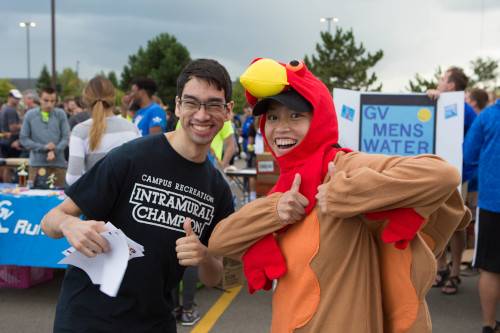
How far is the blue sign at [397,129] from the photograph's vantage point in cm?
531

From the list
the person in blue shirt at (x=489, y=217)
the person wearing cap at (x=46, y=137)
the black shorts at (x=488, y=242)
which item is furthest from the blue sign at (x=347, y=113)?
the person wearing cap at (x=46, y=137)

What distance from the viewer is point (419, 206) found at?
5.49 feet

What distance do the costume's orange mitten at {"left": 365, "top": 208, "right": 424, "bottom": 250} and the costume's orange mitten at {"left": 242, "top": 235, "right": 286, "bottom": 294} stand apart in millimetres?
374

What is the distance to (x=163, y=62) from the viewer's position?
159ft

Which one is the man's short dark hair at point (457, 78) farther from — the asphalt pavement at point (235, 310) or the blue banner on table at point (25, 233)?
the blue banner on table at point (25, 233)

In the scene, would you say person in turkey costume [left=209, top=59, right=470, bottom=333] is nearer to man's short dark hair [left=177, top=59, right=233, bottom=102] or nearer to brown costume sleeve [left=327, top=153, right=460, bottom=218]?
brown costume sleeve [left=327, top=153, right=460, bottom=218]

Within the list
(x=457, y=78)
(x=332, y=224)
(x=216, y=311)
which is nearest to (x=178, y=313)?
(x=216, y=311)

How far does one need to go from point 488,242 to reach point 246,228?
3.19 meters

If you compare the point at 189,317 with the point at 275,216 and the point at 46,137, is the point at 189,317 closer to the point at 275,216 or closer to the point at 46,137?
the point at 275,216

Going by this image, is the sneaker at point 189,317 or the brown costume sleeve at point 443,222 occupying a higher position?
the brown costume sleeve at point 443,222

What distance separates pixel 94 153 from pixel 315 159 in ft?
10.3

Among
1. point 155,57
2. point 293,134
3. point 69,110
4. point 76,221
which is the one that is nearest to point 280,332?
point 293,134

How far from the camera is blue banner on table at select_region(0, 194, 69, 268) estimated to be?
5.12m

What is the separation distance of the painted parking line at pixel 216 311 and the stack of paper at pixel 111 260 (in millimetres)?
2907
